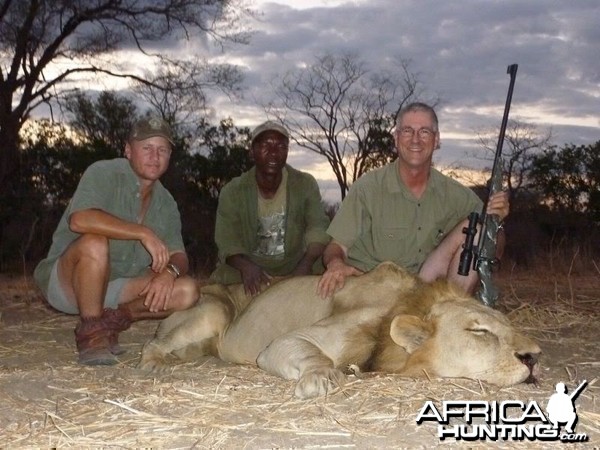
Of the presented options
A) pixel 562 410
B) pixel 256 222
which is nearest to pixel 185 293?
pixel 256 222

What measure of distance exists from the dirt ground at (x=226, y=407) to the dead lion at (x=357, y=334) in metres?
0.09

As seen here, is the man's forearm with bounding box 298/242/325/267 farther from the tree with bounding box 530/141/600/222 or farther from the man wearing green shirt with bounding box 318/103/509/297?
the tree with bounding box 530/141/600/222

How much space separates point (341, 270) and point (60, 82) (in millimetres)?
13384

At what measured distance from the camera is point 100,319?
4703 millimetres

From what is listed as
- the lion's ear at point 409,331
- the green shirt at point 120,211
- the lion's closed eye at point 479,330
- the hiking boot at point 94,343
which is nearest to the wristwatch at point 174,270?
the green shirt at point 120,211

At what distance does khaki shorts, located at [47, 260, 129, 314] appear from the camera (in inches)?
194

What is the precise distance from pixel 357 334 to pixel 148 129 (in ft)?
6.30

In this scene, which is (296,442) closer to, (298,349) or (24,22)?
(298,349)

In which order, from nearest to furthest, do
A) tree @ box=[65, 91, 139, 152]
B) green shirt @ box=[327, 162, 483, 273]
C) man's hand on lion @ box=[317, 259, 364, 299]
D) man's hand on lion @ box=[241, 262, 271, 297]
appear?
man's hand on lion @ box=[317, 259, 364, 299], man's hand on lion @ box=[241, 262, 271, 297], green shirt @ box=[327, 162, 483, 273], tree @ box=[65, 91, 139, 152]

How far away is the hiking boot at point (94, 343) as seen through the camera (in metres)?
4.54

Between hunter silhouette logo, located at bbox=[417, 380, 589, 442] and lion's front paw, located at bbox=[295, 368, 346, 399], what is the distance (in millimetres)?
421

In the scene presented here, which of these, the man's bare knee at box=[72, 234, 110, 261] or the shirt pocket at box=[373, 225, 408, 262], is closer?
the man's bare knee at box=[72, 234, 110, 261]

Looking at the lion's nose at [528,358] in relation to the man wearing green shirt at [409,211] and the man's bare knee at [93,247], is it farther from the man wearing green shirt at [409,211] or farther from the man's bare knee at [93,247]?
the man's bare knee at [93,247]

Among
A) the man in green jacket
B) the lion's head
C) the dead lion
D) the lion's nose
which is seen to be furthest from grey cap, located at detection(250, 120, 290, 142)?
the lion's nose
